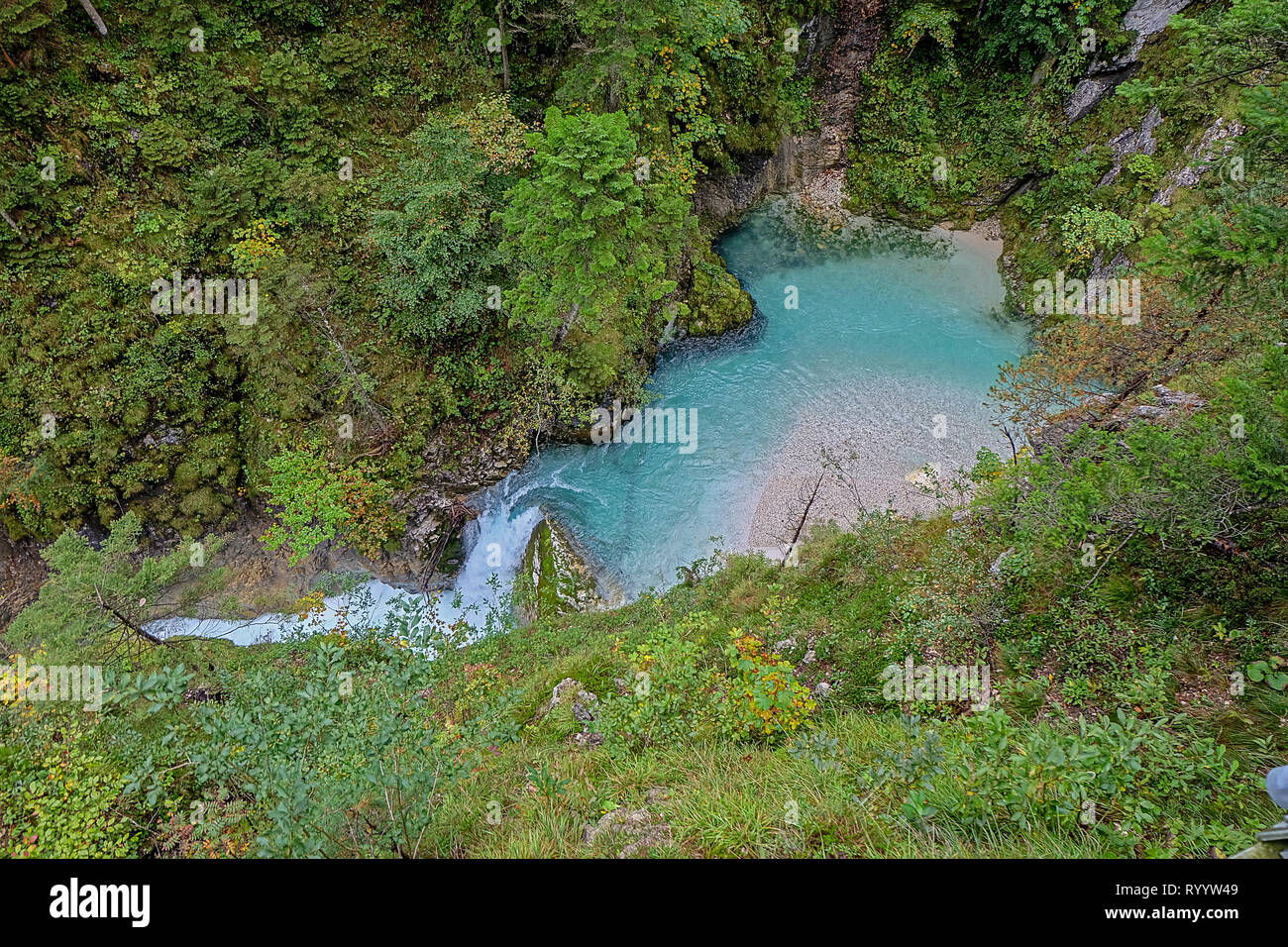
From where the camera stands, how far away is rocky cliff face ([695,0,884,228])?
20.4 meters

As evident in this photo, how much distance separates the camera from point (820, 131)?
21.5 meters

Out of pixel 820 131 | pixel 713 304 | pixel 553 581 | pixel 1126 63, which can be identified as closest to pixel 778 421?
pixel 713 304

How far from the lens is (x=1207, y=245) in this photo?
5.09 meters

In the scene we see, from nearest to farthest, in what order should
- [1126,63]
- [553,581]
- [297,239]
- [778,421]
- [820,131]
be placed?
1. [297,239]
2. [553,581]
3. [778,421]
4. [1126,63]
5. [820,131]

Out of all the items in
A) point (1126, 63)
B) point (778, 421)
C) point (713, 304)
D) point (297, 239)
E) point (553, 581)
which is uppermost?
point (1126, 63)

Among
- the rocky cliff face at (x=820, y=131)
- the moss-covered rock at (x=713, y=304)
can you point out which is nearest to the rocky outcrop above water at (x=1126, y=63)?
the rocky cliff face at (x=820, y=131)

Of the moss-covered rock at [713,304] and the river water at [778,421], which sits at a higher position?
the moss-covered rock at [713,304]

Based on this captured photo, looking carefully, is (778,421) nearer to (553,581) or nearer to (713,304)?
(713,304)

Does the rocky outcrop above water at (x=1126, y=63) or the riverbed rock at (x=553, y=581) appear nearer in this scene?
the riverbed rock at (x=553, y=581)

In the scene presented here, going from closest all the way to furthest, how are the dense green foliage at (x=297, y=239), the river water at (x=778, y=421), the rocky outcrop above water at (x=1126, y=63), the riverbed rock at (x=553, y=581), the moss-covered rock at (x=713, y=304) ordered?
the dense green foliage at (x=297, y=239) → the riverbed rock at (x=553, y=581) → the river water at (x=778, y=421) → the rocky outcrop above water at (x=1126, y=63) → the moss-covered rock at (x=713, y=304)

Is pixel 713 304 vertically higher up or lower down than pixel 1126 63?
lower down

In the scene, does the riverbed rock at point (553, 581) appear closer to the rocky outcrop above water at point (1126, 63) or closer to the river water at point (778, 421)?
the river water at point (778, 421)

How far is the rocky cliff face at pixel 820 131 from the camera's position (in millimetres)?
20406

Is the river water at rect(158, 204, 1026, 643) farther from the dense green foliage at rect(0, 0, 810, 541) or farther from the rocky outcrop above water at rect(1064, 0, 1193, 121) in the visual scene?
the rocky outcrop above water at rect(1064, 0, 1193, 121)
